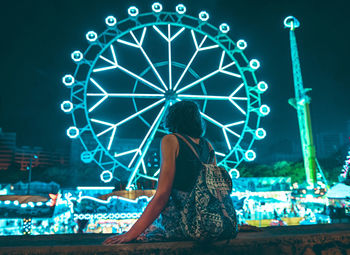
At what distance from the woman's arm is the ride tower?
1247 inches

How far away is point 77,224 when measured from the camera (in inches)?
448

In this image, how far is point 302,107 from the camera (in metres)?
31.6

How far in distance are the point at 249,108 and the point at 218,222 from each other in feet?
43.2

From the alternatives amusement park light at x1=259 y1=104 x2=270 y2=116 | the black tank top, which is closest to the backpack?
the black tank top

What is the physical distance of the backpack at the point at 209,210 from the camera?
164 centimetres

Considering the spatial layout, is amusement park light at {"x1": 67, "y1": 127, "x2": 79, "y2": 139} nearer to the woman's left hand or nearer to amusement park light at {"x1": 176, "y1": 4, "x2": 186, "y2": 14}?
amusement park light at {"x1": 176, "y1": 4, "x2": 186, "y2": 14}

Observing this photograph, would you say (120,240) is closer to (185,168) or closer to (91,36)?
(185,168)

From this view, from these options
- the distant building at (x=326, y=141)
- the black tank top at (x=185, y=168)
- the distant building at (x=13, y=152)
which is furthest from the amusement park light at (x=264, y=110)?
the distant building at (x=326, y=141)

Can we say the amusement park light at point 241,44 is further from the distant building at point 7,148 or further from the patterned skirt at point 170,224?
the distant building at point 7,148

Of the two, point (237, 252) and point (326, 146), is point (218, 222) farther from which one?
point (326, 146)

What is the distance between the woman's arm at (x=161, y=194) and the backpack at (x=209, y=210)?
5.3 inches

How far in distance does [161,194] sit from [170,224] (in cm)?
20

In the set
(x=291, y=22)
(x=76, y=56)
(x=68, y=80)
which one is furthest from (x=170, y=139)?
(x=291, y=22)

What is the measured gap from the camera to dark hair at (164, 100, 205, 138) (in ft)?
6.59
